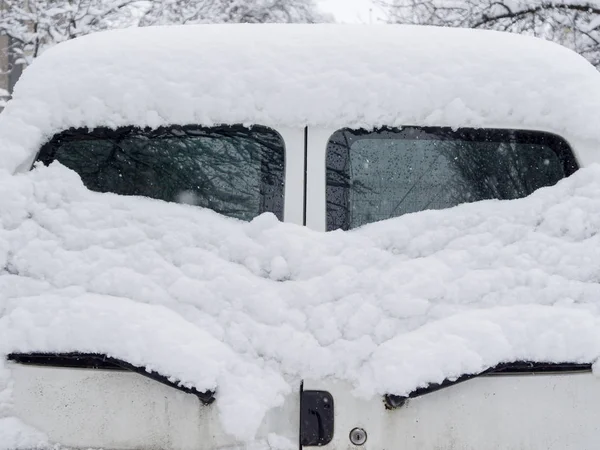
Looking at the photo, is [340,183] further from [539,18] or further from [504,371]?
[539,18]

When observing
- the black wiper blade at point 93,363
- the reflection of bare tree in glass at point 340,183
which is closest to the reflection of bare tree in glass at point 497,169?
the reflection of bare tree in glass at point 340,183

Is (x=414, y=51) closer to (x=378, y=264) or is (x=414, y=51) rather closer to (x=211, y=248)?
(x=378, y=264)

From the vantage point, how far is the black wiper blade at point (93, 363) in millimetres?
1931

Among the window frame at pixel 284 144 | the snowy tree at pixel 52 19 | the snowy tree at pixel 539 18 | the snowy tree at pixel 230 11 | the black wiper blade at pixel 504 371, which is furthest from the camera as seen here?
the snowy tree at pixel 230 11

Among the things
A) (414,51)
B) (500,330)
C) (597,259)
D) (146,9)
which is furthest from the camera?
(146,9)

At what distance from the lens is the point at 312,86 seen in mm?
2238

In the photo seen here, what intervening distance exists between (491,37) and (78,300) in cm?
149

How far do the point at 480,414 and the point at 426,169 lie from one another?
0.73 m

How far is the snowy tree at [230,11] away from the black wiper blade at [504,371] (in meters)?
15.7

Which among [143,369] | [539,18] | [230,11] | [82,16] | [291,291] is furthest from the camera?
[230,11]

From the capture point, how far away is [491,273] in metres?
2.07

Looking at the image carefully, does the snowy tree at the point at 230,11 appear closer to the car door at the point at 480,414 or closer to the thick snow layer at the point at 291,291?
the thick snow layer at the point at 291,291

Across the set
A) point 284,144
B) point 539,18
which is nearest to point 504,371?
point 284,144

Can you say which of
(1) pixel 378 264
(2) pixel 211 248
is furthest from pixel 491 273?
(2) pixel 211 248
